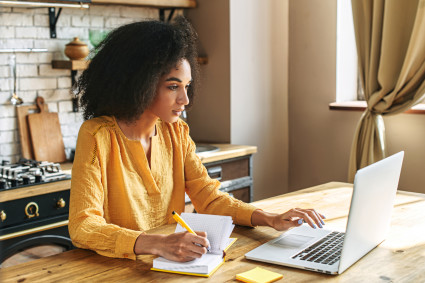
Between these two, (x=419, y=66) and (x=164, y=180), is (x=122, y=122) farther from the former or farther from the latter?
(x=419, y=66)

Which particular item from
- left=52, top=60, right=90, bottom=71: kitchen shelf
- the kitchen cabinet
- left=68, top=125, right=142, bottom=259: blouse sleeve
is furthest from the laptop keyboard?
left=52, top=60, right=90, bottom=71: kitchen shelf

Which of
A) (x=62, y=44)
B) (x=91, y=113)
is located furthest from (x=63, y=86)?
(x=91, y=113)

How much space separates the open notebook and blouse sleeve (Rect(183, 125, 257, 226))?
29cm

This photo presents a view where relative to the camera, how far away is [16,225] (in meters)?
2.50

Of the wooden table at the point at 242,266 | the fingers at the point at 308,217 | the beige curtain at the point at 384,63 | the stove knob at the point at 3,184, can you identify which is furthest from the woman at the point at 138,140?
the beige curtain at the point at 384,63

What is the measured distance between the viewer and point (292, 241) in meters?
1.67

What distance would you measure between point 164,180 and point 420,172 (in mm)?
1961

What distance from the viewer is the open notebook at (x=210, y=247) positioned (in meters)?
1.43

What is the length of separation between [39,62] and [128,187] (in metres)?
1.61

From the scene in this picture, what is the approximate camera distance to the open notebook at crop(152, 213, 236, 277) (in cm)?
143

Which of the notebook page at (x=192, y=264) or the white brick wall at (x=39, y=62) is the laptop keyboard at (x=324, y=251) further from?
the white brick wall at (x=39, y=62)

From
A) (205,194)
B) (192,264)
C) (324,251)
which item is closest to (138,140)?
(205,194)

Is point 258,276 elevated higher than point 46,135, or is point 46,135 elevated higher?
point 46,135

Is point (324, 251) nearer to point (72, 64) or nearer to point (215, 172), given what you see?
point (215, 172)
